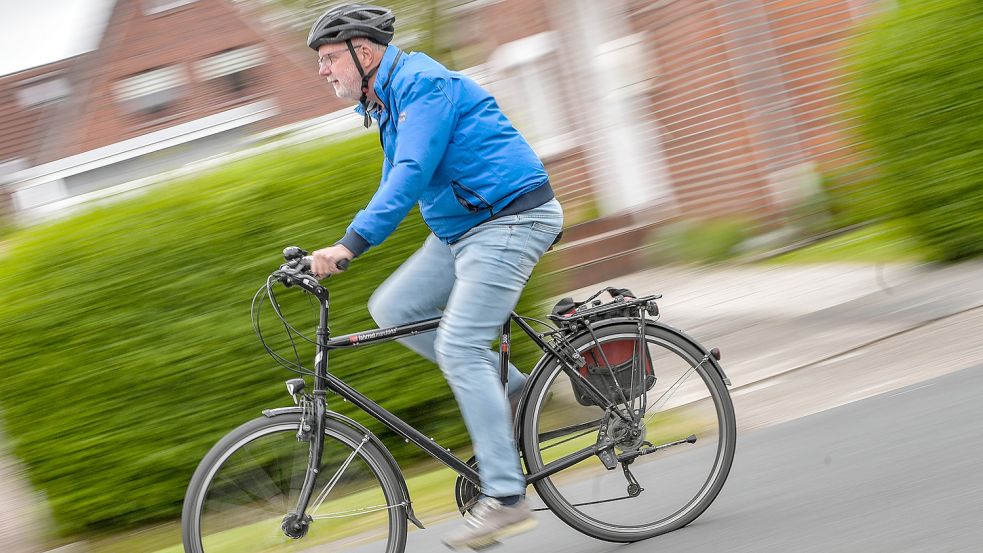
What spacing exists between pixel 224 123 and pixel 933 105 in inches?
893

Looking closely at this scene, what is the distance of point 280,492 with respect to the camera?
3906 millimetres

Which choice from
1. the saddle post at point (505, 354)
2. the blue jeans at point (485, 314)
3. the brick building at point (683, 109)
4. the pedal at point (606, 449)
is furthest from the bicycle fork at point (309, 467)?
the brick building at point (683, 109)

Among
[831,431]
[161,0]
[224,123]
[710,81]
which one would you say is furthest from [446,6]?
[161,0]

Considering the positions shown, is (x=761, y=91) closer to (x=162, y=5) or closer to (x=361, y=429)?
(x=361, y=429)

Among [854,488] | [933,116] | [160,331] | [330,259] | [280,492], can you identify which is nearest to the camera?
[330,259]

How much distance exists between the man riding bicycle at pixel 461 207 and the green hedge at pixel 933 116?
4879 millimetres

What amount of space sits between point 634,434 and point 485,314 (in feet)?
2.75

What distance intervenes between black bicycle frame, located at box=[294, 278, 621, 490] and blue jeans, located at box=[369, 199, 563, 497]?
89 mm

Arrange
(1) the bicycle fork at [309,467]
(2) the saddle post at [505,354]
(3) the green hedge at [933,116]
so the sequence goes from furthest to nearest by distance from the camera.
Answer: (3) the green hedge at [933,116], (2) the saddle post at [505,354], (1) the bicycle fork at [309,467]

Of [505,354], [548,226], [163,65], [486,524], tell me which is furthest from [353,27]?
[163,65]

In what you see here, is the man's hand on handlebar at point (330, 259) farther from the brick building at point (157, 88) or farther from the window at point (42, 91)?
the window at point (42, 91)

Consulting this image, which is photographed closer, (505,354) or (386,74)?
(386,74)

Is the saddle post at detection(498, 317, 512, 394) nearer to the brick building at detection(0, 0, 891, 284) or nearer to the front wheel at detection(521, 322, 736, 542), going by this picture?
the front wheel at detection(521, 322, 736, 542)

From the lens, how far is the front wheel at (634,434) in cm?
427
